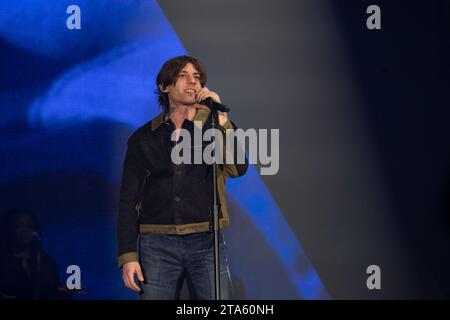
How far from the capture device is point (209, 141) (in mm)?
3975

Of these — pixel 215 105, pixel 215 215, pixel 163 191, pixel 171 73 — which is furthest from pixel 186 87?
pixel 215 215

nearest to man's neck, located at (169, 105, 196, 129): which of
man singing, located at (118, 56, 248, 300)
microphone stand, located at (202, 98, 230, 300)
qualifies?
man singing, located at (118, 56, 248, 300)

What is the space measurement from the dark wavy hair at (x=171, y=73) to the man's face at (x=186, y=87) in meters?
0.03

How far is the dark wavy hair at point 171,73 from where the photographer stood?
4.11 m

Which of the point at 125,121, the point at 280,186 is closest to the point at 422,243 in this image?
the point at 280,186

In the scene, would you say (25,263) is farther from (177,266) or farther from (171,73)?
(171,73)

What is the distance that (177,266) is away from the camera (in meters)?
3.69

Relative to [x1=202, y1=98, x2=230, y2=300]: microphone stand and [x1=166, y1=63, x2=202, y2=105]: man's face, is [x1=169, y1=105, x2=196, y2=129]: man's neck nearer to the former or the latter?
[x1=166, y1=63, x2=202, y2=105]: man's face

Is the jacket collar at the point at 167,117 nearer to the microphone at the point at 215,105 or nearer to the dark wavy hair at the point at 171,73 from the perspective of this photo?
the dark wavy hair at the point at 171,73

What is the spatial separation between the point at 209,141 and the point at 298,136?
2.21 ft

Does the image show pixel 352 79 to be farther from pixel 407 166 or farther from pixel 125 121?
pixel 125 121

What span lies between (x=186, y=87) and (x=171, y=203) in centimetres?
72

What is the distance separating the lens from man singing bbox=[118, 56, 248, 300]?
12.1 ft
